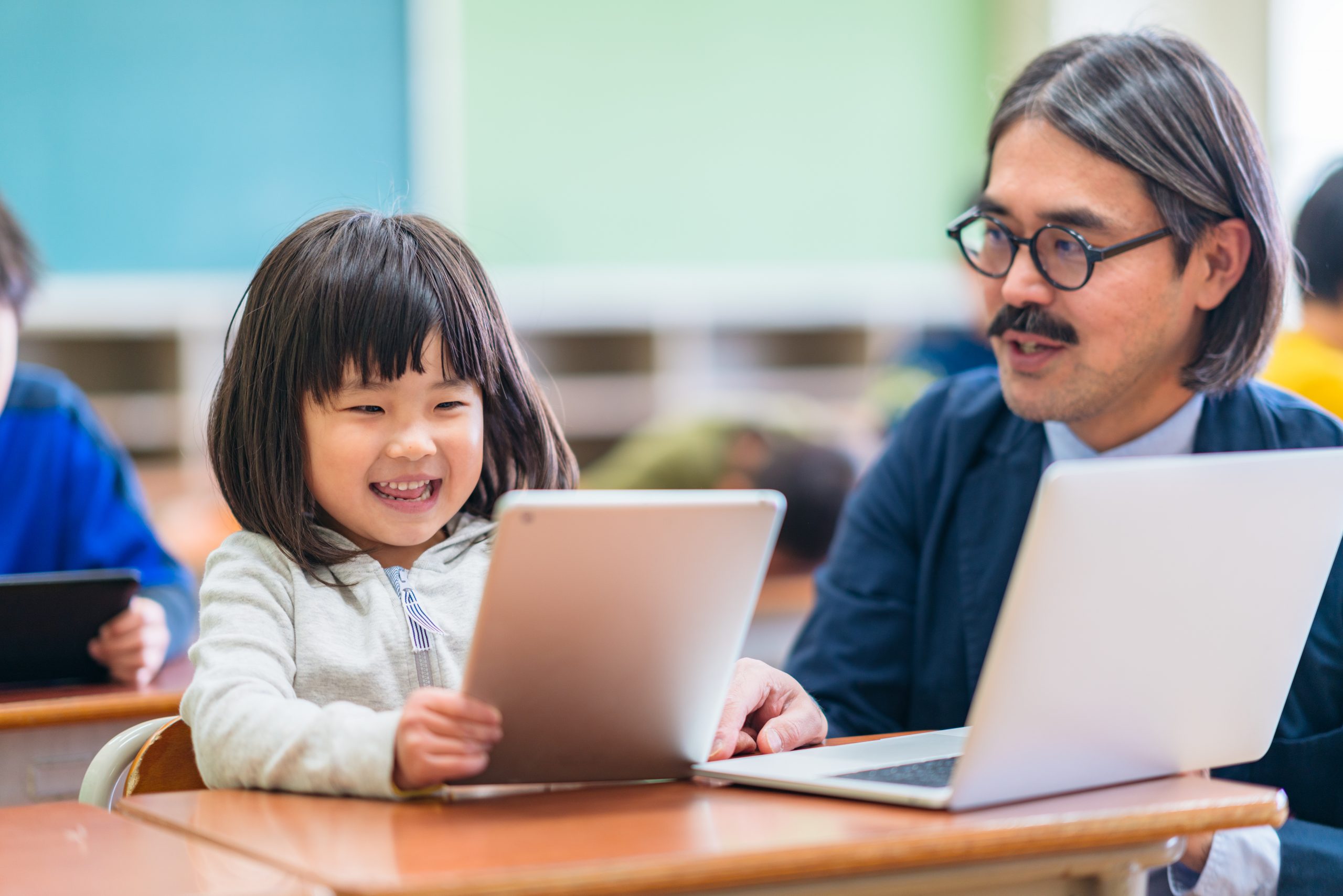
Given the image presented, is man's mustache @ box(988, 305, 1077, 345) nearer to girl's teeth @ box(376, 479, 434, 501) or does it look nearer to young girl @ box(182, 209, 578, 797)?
young girl @ box(182, 209, 578, 797)

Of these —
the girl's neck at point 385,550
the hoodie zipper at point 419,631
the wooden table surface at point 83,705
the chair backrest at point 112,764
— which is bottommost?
the wooden table surface at point 83,705

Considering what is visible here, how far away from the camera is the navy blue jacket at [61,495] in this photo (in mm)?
2020

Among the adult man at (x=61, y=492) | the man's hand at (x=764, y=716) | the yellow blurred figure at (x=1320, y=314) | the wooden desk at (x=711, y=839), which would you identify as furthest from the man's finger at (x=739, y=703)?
the yellow blurred figure at (x=1320, y=314)

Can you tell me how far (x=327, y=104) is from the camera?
4.90 m

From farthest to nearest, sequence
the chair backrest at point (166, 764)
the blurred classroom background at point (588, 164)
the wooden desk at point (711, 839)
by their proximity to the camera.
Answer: the blurred classroom background at point (588, 164) → the chair backrest at point (166, 764) → the wooden desk at point (711, 839)

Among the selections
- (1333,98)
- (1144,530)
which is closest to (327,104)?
(1333,98)

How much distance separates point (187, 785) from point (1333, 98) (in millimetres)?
4791

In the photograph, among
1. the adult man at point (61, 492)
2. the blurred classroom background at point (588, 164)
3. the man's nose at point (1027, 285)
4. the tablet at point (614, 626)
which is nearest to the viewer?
the tablet at point (614, 626)

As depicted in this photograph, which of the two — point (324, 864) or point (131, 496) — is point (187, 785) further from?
point (131, 496)

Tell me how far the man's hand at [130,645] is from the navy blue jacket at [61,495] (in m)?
0.45

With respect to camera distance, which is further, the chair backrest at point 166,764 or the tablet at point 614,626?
the chair backrest at point 166,764

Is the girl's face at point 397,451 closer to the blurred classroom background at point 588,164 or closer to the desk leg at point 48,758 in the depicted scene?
the desk leg at point 48,758

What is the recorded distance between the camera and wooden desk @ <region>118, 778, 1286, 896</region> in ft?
2.35

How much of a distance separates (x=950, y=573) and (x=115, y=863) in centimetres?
109
